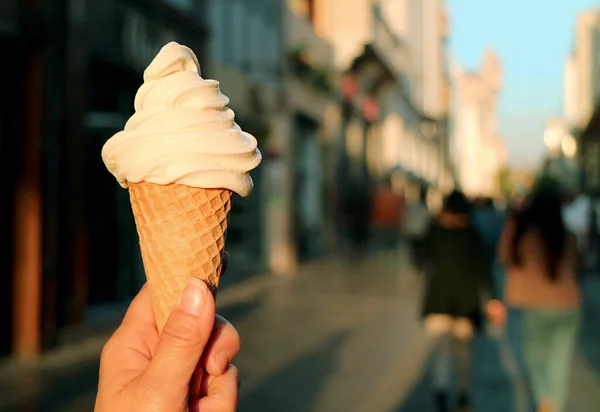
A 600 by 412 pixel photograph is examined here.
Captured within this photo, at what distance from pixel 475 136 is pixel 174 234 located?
427 feet

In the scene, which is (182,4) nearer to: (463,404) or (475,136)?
(463,404)

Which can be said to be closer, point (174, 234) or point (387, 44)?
point (174, 234)

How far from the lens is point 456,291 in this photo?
6270 mm

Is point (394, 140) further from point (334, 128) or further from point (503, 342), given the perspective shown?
point (503, 342)

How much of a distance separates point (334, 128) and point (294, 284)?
941 cm

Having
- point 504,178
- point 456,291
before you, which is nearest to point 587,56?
point 456,291

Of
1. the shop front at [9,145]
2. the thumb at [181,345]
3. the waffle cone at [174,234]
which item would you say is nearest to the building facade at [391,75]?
the shop front at [9,145]

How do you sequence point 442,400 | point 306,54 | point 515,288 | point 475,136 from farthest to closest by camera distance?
point 475,136 < point 306,54 < point 442,400 < point 515,288

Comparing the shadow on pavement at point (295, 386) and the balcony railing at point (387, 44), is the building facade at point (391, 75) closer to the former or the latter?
the balcony railing at point (387, 44)

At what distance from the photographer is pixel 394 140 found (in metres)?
35.1

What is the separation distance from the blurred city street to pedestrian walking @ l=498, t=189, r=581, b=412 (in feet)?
2.23

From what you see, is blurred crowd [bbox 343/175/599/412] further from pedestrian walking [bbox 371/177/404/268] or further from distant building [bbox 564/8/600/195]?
distant building [bbox 564/8/600/195]

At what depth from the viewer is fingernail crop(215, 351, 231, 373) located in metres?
1.88

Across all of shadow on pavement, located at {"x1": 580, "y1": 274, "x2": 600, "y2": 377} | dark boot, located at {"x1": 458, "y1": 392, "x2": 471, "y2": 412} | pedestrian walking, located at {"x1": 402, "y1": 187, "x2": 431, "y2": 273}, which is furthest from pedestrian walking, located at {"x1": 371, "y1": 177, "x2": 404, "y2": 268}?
dark boot, located at {"x1": 458, "y1": 392, "x2": 471, "y2": 412}
